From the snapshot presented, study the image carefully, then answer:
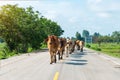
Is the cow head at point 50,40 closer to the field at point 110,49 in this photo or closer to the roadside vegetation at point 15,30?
the field at point 110,49

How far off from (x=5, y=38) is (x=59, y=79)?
3986cm

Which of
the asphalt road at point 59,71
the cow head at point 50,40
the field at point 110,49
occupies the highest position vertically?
the cow head at point 50,40

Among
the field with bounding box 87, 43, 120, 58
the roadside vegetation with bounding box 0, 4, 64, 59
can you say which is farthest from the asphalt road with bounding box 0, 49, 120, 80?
the roadside vegetation with bounding box 0, 4, 64, 59

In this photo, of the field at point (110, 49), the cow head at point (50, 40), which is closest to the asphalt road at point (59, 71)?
the cow head at point (50, 40)

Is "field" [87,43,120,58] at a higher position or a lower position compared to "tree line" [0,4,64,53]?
lower

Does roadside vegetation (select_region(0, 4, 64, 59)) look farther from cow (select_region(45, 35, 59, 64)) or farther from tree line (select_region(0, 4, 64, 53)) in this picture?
cow (select_region(45, 35, 59, 64))

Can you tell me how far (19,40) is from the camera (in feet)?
179

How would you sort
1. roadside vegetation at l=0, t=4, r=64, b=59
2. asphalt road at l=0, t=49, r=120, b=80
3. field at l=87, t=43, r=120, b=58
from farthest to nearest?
1. field at l=87, t=43, r=120, b=58
2. roadside vegetation at l=0, t=4, r=64, b=59
3. asphalt road at l=0, t=49, r=120, b=80

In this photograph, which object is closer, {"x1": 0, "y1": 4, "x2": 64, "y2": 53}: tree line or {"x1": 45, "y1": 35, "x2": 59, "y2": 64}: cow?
{"x1": 45, "y1": 35, "x2": 59, "y2": 64}: cow

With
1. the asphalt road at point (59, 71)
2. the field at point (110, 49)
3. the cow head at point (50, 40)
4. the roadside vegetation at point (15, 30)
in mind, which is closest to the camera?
the asphalt road at point (59, 71)

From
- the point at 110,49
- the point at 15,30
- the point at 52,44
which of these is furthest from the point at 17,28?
the point at 110,49

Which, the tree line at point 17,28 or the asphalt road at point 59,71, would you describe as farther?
the tree line at point 17,28

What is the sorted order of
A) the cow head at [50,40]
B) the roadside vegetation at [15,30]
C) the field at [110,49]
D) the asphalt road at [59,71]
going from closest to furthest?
the asphalt road at [59,71]
the cow head at [50,40]
the roadside vegetation at [15,30]
the field at [110,49]

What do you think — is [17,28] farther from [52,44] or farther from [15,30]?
[52,44]
